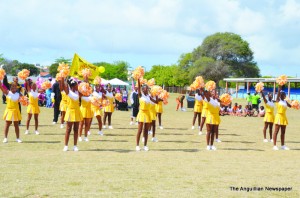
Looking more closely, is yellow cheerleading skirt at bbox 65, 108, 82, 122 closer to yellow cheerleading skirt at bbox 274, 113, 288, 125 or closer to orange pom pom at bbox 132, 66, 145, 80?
orange pom pom at bbox 132, 66, 145, 80

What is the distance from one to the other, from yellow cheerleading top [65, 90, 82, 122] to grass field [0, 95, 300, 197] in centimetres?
97

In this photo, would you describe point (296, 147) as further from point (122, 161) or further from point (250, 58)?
point (250, 58)

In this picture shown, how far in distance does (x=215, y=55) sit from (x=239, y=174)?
253ft

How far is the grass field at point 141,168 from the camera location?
7.59m

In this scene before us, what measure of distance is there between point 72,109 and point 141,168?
3.29m

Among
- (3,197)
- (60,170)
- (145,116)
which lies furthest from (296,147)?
(3,197)

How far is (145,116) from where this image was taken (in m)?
12.4

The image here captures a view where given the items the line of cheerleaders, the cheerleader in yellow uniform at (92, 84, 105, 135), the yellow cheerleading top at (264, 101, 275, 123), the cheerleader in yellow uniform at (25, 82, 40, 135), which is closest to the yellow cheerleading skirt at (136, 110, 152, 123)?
the line of cheerleaders

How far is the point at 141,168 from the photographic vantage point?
966 cm

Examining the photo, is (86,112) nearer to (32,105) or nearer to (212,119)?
(32,105)

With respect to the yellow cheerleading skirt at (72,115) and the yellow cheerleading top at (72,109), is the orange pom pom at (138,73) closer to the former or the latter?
the yellow cheerleading top at (72,109)

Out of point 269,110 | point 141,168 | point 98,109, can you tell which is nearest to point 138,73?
point 141,168

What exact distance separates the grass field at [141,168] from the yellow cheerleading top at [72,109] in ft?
3.18

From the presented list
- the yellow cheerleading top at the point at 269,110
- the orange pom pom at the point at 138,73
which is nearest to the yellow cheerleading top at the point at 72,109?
the orange pom pom at the point at 138,73
